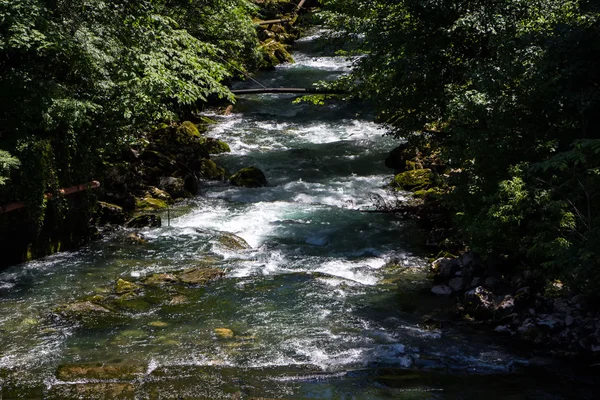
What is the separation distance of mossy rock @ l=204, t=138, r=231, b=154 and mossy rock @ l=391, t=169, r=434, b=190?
6199 mm

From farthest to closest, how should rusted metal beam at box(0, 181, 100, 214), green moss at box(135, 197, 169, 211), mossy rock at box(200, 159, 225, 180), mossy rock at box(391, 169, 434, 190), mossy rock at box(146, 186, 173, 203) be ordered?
mossy rock at box(200, 159, 225, 180) → mossy rock at box(391, 169, 434, 190) → mossy rock at box(146, 186, 173, 203) → green moss at box(135, 197, 169, 211) → rusted metal beam at box(0, 181, 100, 214)

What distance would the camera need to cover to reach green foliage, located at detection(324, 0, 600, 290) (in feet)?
29.9

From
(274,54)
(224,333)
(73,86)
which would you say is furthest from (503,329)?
(274,54)

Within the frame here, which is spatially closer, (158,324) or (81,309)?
(158,324)

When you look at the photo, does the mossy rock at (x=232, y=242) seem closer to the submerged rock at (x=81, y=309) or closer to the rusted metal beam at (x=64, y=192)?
the rusted metal beam at (x=64, y=192)

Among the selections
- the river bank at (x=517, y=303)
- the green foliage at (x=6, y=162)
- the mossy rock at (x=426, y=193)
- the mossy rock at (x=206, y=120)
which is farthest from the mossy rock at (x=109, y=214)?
the mossy rock at (x=206, y=120)

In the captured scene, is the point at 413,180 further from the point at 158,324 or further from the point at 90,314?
the point at 90,314

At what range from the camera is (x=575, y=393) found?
7.67 meters

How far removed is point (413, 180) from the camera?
1747 centimetres

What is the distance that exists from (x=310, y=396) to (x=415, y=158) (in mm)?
12318

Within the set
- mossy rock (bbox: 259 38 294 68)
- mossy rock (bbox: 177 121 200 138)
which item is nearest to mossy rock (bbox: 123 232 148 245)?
mossy rock (bbox: 177 121 200 138)

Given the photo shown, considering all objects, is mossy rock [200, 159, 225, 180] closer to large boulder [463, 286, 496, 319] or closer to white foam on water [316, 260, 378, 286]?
white foam on water [316, 260, 378, 286]

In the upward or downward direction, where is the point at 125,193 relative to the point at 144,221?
upward

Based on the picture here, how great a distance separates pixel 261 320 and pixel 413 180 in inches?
351
